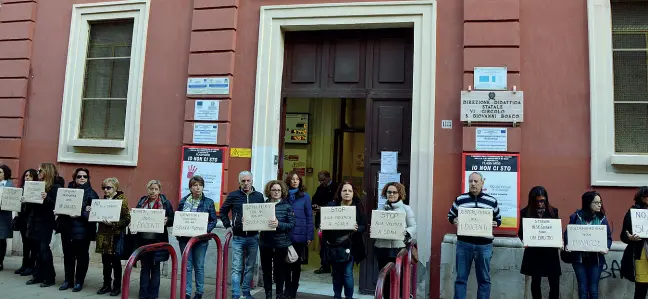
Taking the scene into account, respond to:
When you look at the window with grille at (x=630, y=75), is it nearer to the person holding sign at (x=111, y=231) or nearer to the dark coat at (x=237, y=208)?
the dark coat at (x=237, y=208)

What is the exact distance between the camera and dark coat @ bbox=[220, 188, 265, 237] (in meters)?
6.10

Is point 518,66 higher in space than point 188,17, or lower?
lower

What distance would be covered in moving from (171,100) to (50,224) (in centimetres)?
255

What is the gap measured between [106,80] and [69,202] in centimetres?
298

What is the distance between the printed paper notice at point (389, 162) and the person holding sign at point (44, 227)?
15.3ft

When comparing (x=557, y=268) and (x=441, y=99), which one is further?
(x=441, y=99)

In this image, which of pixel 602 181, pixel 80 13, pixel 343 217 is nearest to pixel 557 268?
pixel 602 181

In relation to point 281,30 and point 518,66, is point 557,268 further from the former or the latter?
point 281,30

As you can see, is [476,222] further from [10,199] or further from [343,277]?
[10,199]

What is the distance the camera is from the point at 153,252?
6.02m

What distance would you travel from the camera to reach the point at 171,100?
25.9 ft

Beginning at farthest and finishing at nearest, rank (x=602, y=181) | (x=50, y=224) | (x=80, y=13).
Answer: (x=80, y=13) < (x=50, y=224) < (x=602, y=181)

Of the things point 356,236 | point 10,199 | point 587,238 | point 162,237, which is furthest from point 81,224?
point 587,238

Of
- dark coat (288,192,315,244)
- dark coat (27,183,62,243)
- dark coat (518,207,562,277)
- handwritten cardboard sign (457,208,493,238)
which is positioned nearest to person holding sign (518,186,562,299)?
dark coat (518,207,562,277)
